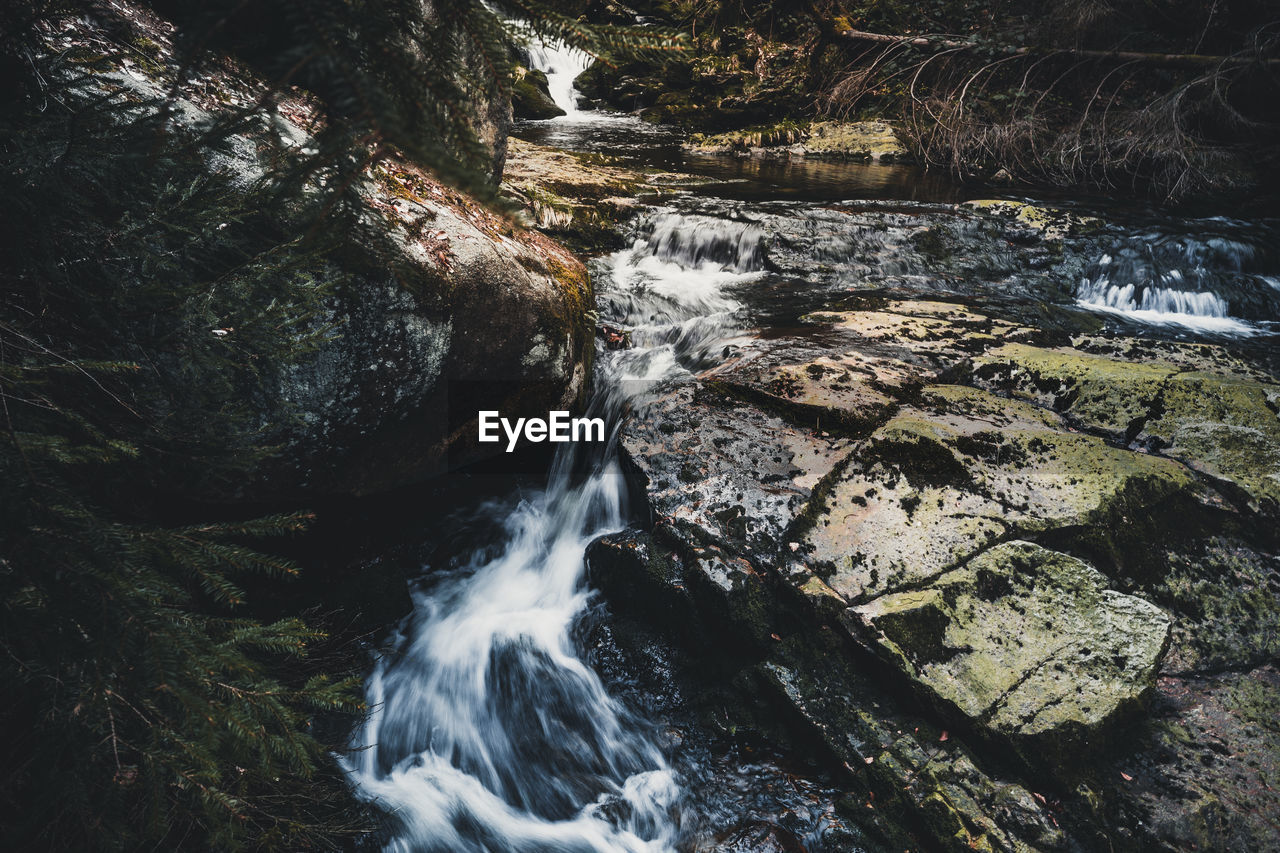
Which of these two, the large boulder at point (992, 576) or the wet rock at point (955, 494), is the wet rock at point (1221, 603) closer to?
the large boulder at point (992, 576)

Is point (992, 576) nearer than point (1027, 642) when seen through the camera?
No

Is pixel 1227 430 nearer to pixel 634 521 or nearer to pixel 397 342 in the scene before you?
pixel 634 521

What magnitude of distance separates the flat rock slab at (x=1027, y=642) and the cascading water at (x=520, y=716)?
59.9 inches

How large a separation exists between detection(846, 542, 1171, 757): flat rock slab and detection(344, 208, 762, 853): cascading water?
4.99 feet

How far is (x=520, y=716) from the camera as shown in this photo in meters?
3.79

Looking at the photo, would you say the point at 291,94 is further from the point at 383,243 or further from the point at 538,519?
the point at 538,519

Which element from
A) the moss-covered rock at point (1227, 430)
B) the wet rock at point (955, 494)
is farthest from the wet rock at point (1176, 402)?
the wet rock at point (955, 494)

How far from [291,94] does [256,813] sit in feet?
9.59

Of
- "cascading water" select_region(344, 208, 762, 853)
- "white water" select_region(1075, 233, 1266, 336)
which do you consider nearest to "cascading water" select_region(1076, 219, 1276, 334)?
"white water" select_region(1075, 233, 1266, 336)

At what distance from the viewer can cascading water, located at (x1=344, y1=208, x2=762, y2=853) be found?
330 centimetres

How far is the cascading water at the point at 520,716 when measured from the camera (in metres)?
3.30

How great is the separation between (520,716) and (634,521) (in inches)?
57.8

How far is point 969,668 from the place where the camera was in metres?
3.08

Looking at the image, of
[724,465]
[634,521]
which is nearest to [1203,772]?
[724,465]
